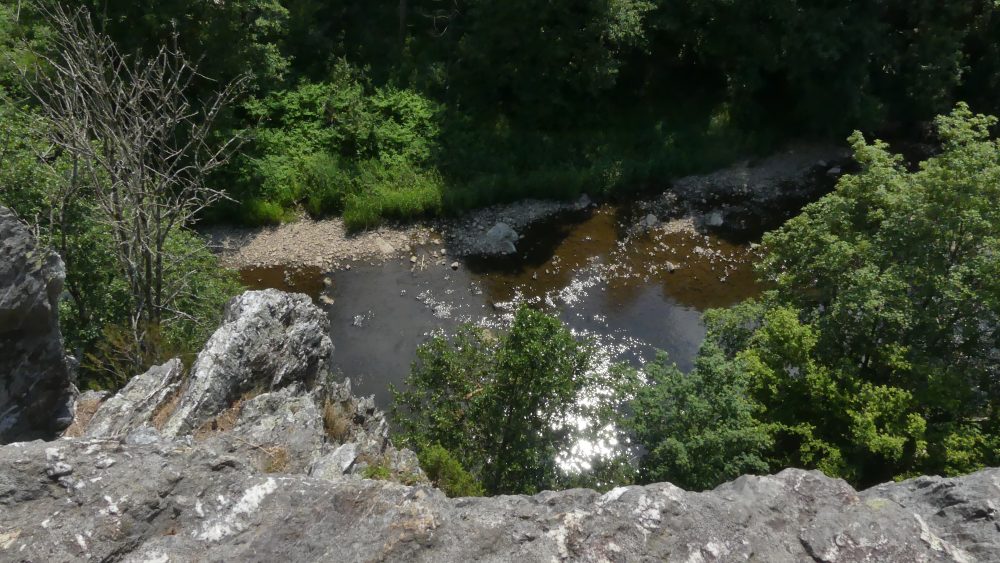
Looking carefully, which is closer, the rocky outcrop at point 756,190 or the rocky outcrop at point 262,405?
the rocky outcrop at point 262,405

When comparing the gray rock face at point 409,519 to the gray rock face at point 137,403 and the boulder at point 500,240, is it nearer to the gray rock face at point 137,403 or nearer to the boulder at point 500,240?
the gray rock face at point 137,403

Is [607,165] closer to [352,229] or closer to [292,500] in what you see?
[352,229]

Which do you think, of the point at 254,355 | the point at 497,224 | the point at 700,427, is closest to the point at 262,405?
the point at 254,355

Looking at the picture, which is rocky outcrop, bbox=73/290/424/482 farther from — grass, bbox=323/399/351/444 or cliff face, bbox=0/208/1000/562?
cliff face, bbox=0/208/1000/562

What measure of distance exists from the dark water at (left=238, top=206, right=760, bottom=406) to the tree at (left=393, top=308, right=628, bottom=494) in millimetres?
6087

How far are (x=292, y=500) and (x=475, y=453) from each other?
677cm

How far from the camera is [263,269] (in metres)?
23.7

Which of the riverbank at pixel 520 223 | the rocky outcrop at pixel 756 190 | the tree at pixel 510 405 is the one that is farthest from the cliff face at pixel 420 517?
the rocky outcrop at pixel 756 190

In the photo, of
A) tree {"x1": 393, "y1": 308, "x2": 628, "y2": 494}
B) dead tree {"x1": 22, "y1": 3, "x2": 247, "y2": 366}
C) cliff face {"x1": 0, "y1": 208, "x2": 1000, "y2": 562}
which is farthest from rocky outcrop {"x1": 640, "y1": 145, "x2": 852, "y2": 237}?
cliff face {"x1": 0, "y1": 208, "x2": 1000, "y2": 562}

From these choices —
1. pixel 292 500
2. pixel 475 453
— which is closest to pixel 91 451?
pixel 292 500

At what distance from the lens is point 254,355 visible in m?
12.6

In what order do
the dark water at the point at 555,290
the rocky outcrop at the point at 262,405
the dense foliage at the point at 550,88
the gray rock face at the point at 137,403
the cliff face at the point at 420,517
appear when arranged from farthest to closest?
the dense foliage at the point at 550,88
the dark water at the point at 555,290
the gray rock face at the point at 137,403
the rocky outcrop at the point at 262,405
the cliff face at the point at 420,517

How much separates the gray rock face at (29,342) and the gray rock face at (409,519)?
222 centimetres

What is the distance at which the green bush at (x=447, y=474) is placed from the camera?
476 inches
